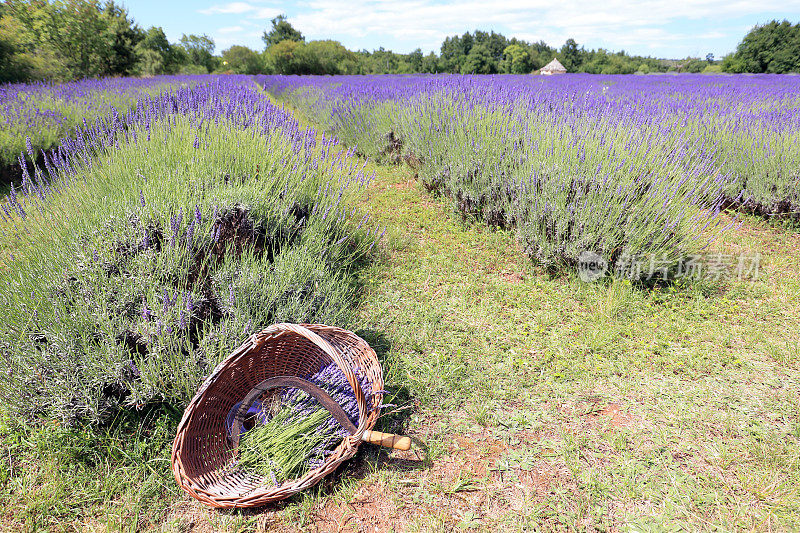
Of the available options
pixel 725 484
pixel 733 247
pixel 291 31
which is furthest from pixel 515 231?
pixel 291 31

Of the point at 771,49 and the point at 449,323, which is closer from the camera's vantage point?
the point at 449,323

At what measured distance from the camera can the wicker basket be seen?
5.07 ft

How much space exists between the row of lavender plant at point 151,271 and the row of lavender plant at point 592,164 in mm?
1630

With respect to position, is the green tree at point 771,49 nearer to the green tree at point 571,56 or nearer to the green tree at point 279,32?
the green tree at point 571,56

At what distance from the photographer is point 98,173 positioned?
2.76 m

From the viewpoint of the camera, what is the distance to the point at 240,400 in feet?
6.53

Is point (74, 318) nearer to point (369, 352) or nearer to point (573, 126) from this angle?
point (369, 352)

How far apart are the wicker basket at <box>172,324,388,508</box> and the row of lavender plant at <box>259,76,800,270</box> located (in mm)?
2065

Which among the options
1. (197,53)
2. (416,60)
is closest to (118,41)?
(197,53)

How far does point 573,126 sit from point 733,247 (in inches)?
75.8

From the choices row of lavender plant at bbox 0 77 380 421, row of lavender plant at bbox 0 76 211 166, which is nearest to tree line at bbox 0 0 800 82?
row of lavender plant at bbox 0 76 211 166

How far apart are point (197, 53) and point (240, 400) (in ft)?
169

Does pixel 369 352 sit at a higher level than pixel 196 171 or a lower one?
lower

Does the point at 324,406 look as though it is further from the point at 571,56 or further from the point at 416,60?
the point at 571,56
